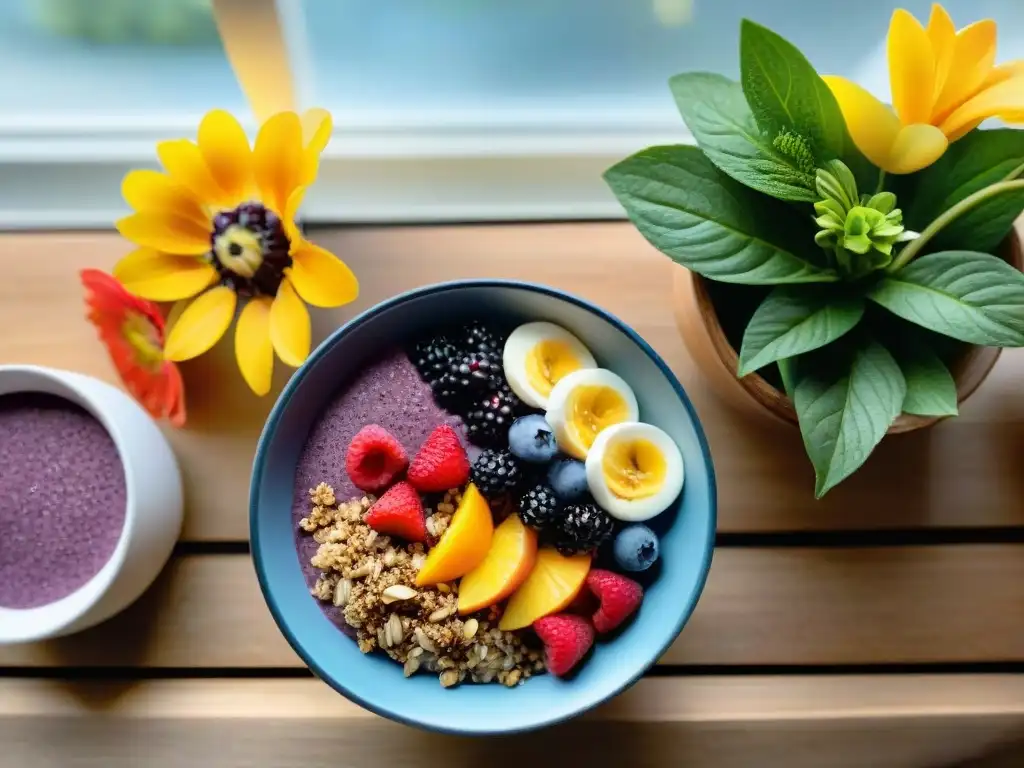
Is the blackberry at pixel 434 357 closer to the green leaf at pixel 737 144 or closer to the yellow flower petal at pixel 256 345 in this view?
the yellow flower petal at pixel 256 345

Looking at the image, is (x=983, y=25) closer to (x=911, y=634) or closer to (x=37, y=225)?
(x=911, y=634)

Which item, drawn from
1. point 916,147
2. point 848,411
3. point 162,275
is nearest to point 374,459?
point 162,275

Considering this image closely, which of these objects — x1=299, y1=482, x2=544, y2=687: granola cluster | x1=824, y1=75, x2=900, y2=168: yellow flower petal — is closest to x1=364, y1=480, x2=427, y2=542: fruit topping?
x1=299, y1=482, x2=544, y2=687: granola cluster

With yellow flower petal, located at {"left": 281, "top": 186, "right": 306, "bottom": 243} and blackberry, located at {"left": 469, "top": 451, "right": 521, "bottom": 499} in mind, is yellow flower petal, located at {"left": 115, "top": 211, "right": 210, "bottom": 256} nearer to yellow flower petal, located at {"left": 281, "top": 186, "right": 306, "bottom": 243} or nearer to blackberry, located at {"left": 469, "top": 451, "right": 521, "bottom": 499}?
yellow flower petal, located at {"left": 281, "top": 186, "right": 306, "bottom": 243}

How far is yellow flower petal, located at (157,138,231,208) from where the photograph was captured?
2.68ft

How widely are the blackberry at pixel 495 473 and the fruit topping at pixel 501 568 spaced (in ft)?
0.12

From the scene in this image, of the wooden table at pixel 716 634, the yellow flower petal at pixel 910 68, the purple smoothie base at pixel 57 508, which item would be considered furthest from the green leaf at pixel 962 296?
the purple smoothie base at pixel 57 508

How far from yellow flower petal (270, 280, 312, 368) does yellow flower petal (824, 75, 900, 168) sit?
48 centimetres

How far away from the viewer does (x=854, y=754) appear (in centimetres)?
88

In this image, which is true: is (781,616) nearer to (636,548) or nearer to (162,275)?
(636,548)

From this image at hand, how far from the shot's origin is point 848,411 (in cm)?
70

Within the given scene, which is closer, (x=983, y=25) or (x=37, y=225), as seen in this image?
(x=983, y=25)

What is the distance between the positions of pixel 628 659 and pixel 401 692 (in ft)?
0.62

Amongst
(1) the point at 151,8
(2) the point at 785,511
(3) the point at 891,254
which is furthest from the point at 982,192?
(1) the point at 151,8
